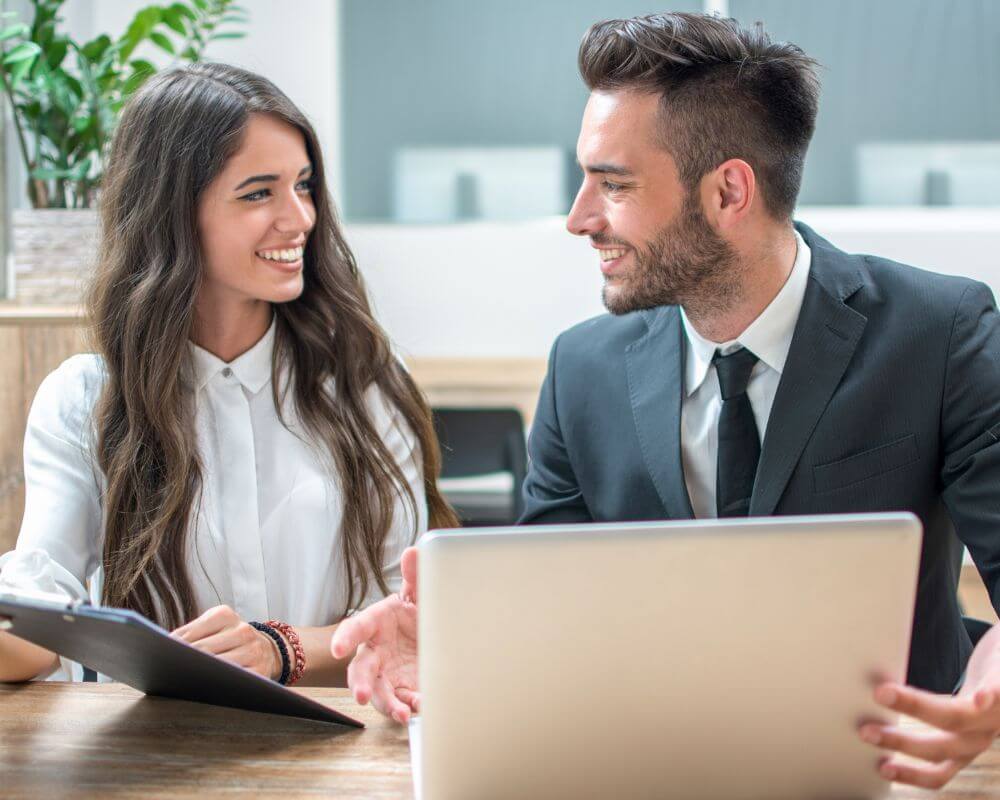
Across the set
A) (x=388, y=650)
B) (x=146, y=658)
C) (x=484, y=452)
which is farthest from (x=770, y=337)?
(x=484, y=452)

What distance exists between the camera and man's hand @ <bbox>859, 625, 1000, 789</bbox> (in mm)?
875

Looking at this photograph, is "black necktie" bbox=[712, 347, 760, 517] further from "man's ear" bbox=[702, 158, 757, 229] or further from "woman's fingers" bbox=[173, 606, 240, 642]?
"woman's fingers" bbox=[173, 606, 240, 642]

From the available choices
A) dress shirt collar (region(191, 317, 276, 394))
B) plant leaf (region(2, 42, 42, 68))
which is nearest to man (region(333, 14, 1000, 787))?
dress shirt collar (region(191, 317, 276, 394))

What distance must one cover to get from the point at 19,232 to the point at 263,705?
1809mm

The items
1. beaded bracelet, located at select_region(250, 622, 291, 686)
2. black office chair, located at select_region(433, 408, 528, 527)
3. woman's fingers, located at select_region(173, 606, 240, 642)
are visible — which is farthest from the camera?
black office chair, located at select_region(433, 408, 528, 527)

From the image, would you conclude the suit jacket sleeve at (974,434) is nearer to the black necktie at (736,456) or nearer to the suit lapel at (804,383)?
the suit lapel at (804,383)

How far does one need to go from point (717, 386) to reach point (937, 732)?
76cm

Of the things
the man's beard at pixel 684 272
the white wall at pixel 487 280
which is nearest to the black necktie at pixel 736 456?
the man's beard at pixel 684 272

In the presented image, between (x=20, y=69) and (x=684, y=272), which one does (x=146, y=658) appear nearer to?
(x=684, y=272)

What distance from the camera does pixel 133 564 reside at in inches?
63.9

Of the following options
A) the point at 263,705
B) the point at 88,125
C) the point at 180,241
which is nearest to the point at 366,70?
the point at 88,125

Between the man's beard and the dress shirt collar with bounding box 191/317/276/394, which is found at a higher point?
the man's beard

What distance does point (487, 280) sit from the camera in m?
3.99

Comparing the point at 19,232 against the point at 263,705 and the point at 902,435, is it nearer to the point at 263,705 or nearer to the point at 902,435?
the point at 263,705
